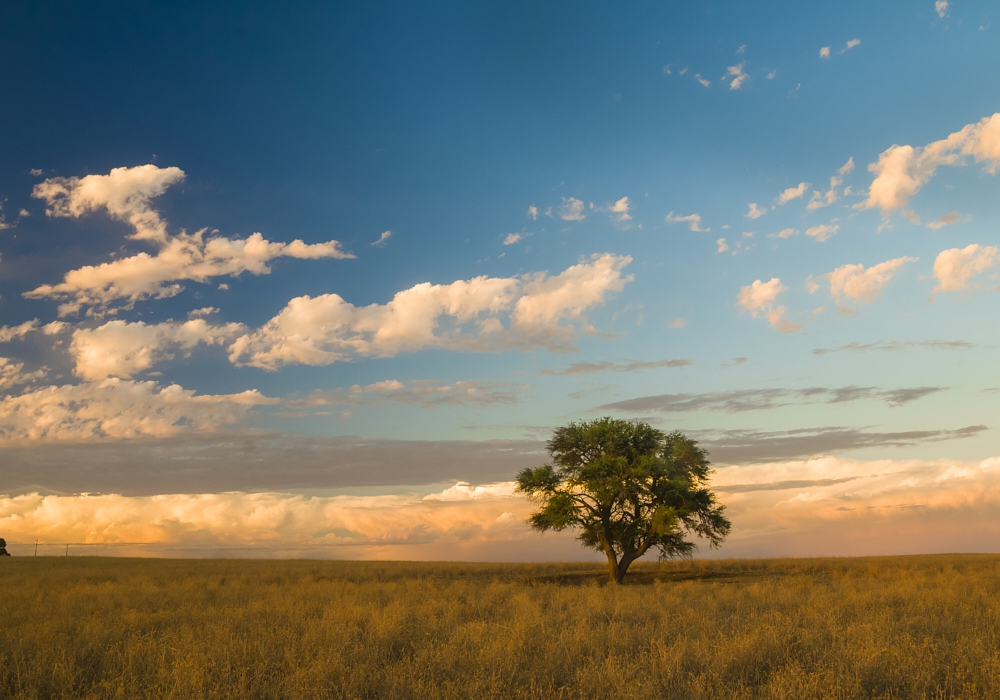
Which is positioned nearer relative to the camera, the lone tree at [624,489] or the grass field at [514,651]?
the grass field at [514,651]

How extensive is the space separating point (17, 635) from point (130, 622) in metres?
2.22

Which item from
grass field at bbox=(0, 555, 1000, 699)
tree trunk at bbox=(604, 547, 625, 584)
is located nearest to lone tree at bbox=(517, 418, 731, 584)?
tree trunk at bbox=(604, 547, 625, 584)

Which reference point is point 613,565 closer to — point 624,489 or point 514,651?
point 624,489

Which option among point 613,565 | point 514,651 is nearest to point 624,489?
point 613,565

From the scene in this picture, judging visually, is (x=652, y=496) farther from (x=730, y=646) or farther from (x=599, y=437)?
(x=730, y=646)

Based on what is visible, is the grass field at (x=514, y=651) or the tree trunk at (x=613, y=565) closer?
the grass field at (x=514, y=651)

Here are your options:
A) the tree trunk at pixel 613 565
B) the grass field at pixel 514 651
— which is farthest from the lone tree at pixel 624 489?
the grass field at pixel 514 651

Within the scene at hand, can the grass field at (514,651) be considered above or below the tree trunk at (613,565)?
above

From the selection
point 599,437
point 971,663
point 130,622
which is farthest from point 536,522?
point 971,663

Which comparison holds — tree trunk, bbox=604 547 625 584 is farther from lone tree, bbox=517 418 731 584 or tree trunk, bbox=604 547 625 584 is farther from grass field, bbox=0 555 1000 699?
grass field, bbox=0 555 1000 699

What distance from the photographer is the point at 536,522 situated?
37.4 m

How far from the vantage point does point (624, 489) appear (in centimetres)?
3453

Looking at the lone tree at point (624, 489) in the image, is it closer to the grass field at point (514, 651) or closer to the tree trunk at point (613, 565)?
the tree trunk at point (613, 565)

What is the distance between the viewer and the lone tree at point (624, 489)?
34969mm
